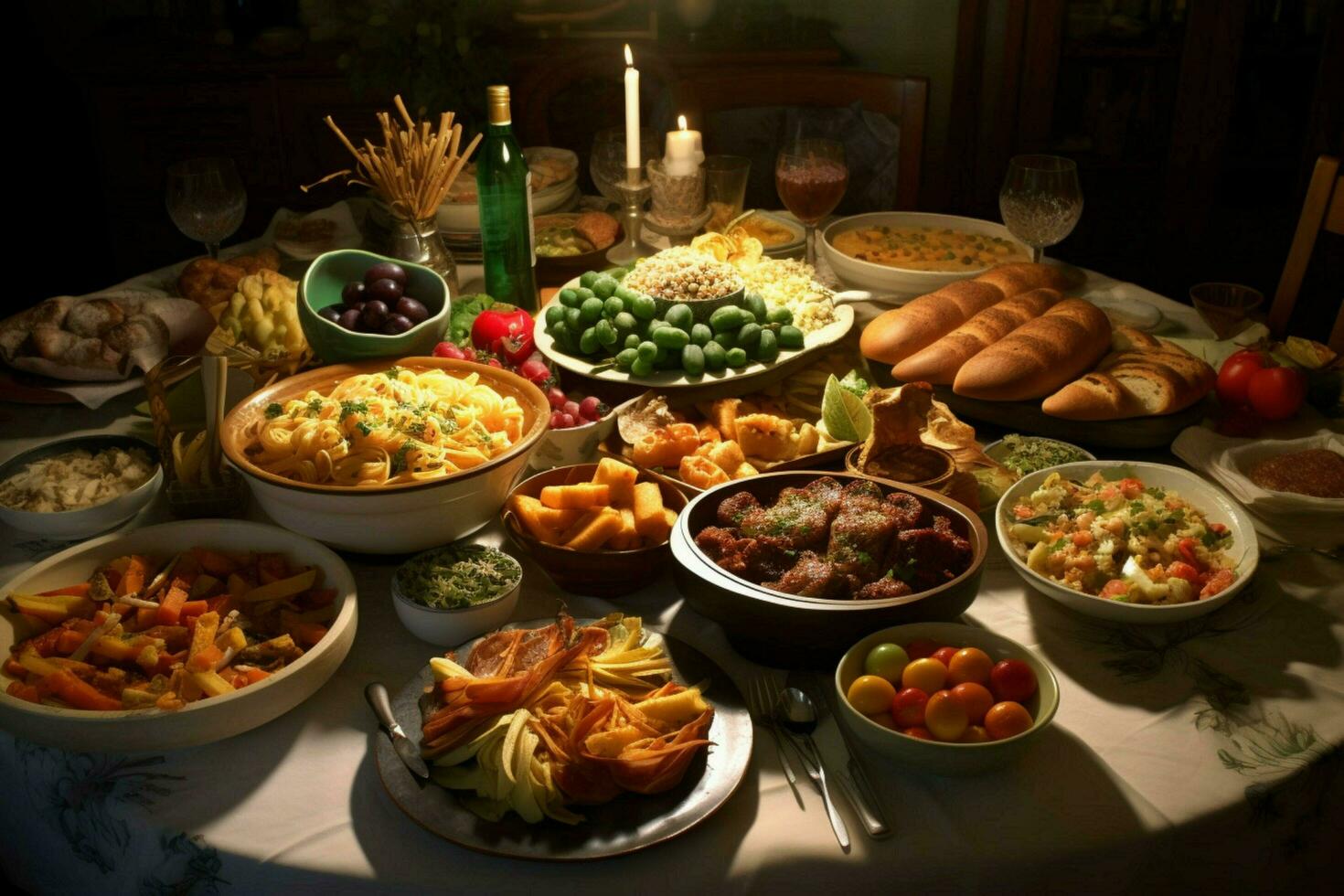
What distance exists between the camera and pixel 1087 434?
2.15m

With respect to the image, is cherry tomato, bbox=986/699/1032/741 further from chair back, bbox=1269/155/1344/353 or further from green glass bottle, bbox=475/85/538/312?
chair back, bbox=1269/155/1344/353

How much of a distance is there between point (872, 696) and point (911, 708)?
0.16 ft

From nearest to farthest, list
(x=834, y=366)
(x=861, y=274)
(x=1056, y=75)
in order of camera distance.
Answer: (x=834, y=366) < (x=861, y=274) < (x=1056, y=75)

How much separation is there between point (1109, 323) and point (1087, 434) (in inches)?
15.9

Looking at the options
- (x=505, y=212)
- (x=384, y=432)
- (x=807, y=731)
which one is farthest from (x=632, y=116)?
(x=807, y=731)

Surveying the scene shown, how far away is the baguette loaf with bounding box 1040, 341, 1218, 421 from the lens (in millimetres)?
2113

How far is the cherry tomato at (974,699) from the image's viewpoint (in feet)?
4.50

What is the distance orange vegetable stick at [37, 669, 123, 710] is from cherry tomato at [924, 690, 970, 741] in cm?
105

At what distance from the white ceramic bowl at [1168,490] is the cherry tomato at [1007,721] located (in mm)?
326

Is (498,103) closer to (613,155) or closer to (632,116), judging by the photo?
(632,116)

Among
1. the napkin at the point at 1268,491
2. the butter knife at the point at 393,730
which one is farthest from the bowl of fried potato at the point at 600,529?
the napkin at the point at 1268,491

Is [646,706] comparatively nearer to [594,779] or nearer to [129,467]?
[594,779]

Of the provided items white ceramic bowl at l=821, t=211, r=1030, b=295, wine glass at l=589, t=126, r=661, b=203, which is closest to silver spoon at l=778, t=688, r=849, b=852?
white ceramic bowl at l=821, t=211, r=1030, b=295

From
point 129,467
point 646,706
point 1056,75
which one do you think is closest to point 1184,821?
point 646,706
